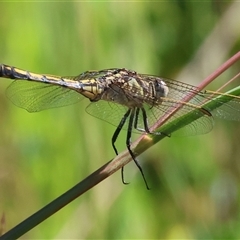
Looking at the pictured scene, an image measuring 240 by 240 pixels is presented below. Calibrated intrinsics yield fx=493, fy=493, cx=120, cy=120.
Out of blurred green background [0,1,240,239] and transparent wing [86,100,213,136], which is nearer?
transparent wing [86,100,213,136]

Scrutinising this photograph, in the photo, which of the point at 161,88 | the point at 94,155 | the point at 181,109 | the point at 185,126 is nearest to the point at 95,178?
the point at 181,109

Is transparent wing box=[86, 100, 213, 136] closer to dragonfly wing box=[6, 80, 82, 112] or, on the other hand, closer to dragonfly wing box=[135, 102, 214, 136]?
dragonfly wing box=[135, 102, 214, 136]

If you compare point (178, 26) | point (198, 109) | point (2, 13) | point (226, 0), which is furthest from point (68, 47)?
point (198, 109)

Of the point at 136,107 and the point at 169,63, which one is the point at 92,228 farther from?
the point at 169,63

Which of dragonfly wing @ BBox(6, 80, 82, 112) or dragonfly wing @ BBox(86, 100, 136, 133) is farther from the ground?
dragonfly wing @ BBox(6, 80, 82, 112)

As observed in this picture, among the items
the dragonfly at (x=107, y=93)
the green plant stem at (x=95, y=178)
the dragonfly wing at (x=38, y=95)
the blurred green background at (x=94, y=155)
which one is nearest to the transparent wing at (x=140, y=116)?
the dragonfly at (x=107, y=93)

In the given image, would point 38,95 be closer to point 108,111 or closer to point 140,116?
point 108,111

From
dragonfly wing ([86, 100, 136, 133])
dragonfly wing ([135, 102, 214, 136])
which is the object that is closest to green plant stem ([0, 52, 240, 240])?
dragonfly wing ([135, 102, 214, 136])
